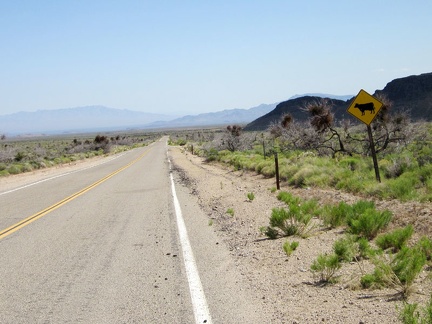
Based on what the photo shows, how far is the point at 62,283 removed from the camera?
6.60m

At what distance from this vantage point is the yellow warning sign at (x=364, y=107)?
13719 mm

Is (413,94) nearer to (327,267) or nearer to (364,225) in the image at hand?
(364,225)

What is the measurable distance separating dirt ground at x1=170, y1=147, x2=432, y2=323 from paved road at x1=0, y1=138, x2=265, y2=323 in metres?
0.30

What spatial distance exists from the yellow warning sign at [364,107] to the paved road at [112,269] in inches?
218

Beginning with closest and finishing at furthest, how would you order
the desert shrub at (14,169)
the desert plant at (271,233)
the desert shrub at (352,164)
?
1. the desert plant at (271,233)
2. the desert shrub at (352,164)
3. the desert shrub at (14,169)

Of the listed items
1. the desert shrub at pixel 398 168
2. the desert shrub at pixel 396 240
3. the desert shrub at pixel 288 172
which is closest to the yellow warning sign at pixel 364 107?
the desert shrub at pixel 398 168

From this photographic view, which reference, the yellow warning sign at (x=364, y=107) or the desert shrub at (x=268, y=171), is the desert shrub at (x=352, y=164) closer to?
the desert shrub at (x=268, y=171)

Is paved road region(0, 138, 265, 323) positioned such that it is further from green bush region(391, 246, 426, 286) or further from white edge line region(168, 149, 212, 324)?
green bush region(391, 246, 426, 286)

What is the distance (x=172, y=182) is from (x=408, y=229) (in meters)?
14.9

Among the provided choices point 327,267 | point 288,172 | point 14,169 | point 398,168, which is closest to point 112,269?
point 327,267

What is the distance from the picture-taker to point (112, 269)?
7234mm

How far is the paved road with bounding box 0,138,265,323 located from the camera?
5469 millimetres

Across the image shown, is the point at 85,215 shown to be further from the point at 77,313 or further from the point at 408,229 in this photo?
the point at 408,229

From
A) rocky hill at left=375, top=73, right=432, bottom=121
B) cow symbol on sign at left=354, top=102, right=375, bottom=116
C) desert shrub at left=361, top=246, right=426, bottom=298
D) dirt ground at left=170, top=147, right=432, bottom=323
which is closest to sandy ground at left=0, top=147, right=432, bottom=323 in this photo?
dirt ground at left=170, top=147, right=432, bottom=323
